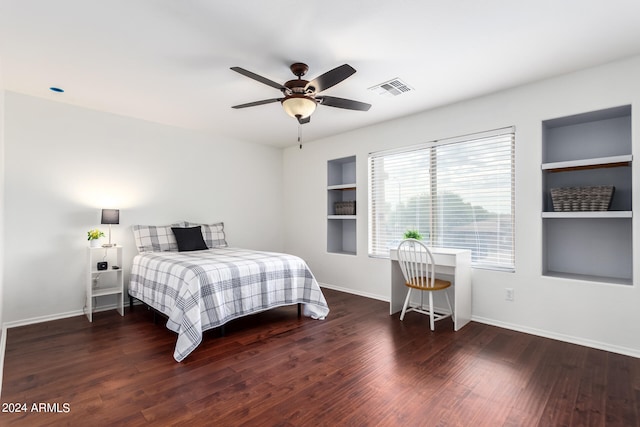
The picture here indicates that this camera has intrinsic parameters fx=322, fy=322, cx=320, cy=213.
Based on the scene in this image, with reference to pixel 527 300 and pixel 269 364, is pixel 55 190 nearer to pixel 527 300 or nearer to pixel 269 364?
pixel 269 364

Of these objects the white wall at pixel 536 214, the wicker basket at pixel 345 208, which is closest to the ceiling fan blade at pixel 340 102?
the white wall at pixel 536 214

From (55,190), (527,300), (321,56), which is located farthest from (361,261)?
(55,190)

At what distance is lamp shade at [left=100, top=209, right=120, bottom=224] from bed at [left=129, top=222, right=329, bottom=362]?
399mm

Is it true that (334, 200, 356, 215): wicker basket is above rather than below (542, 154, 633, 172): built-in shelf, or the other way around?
below

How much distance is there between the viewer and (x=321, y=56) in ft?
8.76

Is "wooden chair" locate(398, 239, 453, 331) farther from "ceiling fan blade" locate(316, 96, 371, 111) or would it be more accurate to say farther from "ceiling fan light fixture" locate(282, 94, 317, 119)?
"ceiling fan light fixture" locate(282, 94, 317, 119)

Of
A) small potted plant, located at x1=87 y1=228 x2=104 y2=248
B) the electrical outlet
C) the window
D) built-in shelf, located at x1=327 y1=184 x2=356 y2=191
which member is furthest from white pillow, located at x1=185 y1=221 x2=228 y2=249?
the electrical outlet

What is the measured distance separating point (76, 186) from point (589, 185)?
563cm

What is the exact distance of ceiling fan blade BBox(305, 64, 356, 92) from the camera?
2.32m

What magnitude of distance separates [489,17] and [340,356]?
9.04 ft

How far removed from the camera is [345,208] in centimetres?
511

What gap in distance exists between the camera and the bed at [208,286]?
2.84 meters

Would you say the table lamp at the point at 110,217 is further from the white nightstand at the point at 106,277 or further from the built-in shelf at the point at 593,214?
the built-in shelf at the point at 593,214

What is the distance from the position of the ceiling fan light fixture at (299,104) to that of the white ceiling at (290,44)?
0.32m
